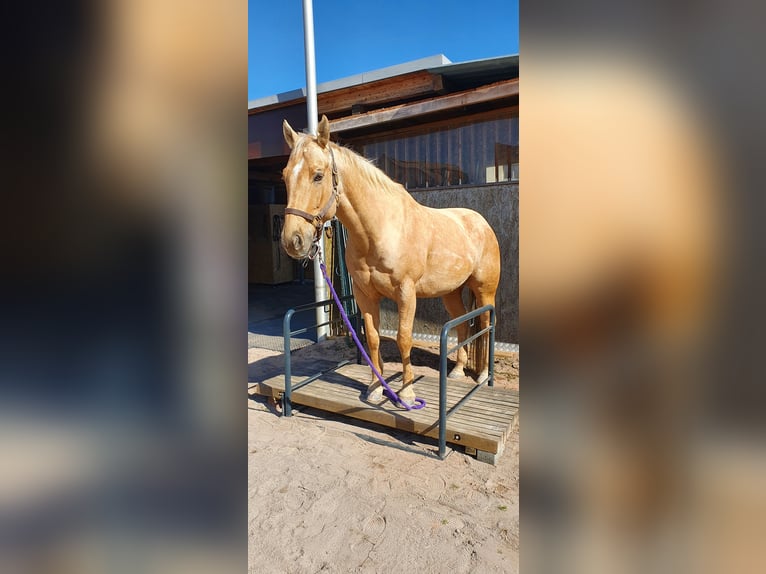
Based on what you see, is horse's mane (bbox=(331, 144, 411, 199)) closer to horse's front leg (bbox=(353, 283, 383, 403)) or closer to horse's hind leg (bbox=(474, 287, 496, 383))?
horse's front leg (bbox=(353, 283, 383, 403))

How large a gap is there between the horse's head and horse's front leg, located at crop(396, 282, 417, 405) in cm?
93

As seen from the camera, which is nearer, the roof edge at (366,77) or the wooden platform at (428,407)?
the wooden platform at (428,407)

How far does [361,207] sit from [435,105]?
8.25ft

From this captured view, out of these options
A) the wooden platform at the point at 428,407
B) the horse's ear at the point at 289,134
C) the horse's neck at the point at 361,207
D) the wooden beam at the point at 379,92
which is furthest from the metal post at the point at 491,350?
the wooden beam at the point at 379,92

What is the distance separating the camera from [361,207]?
10.8 ft

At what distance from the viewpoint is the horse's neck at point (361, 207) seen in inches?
127

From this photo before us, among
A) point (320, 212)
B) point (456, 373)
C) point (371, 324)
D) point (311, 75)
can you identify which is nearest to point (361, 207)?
point (320, 212)

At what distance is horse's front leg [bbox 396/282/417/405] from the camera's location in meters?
3.52

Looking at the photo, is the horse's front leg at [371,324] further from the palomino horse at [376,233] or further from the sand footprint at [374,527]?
the sand footprint at [374,527]
